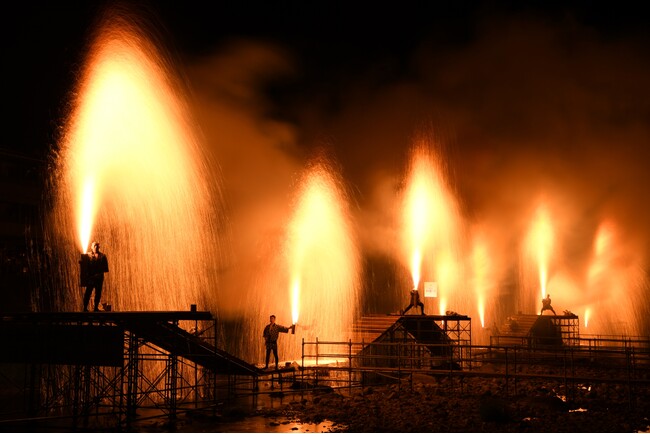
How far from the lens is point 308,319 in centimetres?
5434

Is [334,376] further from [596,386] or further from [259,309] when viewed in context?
[259,309]

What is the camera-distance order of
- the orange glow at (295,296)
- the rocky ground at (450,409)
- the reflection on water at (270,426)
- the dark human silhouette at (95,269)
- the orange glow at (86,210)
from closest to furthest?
the reflection on water at (270,426) < the rocky ground at (450,409) < the dark human silhouette at (95,269) < the orange glow at (86,210) < the orange glow at (295,296)

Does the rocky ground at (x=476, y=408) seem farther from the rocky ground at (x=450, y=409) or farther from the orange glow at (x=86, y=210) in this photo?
the orange glow at (x=86, y=210)

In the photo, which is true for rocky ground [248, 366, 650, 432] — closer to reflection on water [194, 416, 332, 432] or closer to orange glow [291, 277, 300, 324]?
reflection on water [194, 416, 332, 432]

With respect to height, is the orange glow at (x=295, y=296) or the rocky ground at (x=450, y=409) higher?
the orange glow at (x=295, y=296)

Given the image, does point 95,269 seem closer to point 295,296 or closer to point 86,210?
point 86,210

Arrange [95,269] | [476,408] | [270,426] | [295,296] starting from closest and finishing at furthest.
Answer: [270,426]
[95,269]
[476,408]
[295,296]

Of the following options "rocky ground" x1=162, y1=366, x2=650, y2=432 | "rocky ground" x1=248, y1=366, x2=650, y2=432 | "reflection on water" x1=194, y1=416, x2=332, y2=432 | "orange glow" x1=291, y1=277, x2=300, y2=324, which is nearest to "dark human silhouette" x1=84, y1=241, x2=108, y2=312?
"rocky ground" x1=162, y1=366, x2=650, y2=432

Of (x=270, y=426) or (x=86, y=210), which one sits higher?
(x=86, y=210)

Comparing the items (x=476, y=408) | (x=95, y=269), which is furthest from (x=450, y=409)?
(x=95, y=269)

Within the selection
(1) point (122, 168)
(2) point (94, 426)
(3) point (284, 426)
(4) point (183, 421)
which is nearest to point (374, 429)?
(3) point (284, 426)

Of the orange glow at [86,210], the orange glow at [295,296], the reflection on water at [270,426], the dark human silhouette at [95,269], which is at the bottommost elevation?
the reflection on water at [270,426]

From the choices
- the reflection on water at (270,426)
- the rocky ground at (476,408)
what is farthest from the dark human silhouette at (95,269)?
the rocky ground at (476,408)

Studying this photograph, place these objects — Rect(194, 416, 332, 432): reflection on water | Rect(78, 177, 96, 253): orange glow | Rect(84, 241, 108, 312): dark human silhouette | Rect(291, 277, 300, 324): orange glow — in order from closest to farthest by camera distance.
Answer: Rect(194, 416, 332, 432): reflection on water → Rect(84, 241, 108, 312): dark human silhouette → Rect(78, 177, 96, 253): orange glow → Rect(291, 277, 300, 324): orange glow
